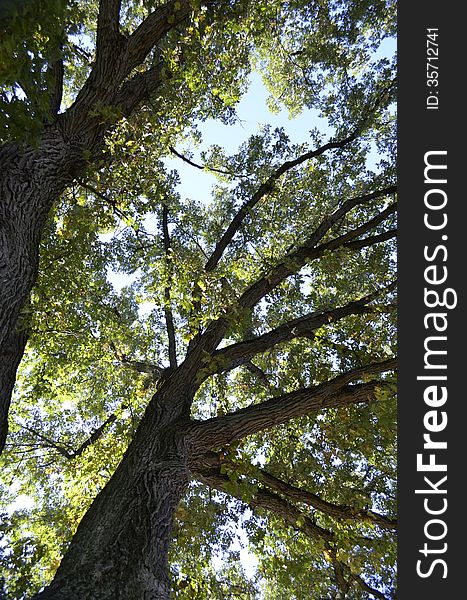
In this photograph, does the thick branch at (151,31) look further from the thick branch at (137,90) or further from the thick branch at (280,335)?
the thick branch at (280,335)

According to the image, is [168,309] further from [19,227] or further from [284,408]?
[19,227]

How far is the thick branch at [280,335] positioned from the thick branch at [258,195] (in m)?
1.64

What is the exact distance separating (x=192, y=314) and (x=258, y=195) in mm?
2700

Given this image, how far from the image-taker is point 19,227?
4.61m

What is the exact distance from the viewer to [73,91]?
1013 centimetres

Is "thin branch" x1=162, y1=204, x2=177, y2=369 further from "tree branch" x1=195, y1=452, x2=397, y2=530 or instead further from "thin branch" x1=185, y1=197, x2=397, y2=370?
"tree branch" x1=195, y1=452, x2=397, y2=530

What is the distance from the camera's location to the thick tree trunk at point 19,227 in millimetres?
4375

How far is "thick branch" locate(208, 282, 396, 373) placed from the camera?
5746mm

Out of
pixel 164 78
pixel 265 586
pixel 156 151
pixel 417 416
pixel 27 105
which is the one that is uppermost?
pixel 156 151

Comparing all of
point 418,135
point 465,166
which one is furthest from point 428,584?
point 418,135

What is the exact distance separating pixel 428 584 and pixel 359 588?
2.92m

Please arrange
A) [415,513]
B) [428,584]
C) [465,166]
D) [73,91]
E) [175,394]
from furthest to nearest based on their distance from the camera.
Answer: [73,91], [175,394], [465,166], [415,513], [428,584]

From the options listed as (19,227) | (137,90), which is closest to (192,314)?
(19,227)

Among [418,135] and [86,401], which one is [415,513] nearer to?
[418,135]
